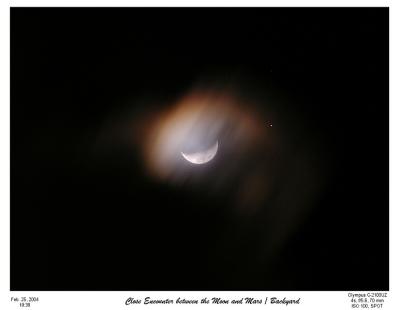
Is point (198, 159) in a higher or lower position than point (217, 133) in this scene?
lower
